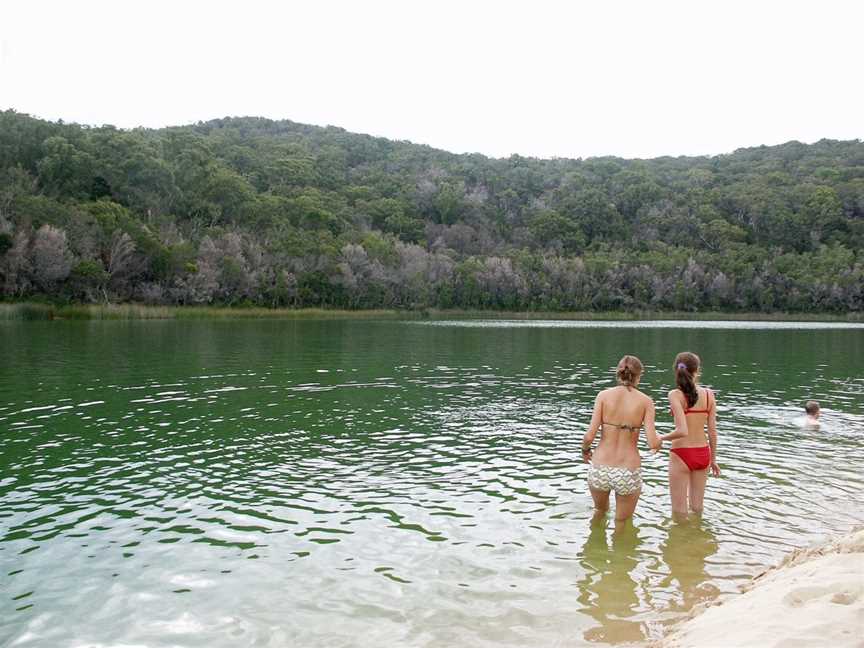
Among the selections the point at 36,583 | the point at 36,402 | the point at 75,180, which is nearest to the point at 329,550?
the point at 36,583

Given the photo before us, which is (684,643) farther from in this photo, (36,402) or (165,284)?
(165,284)

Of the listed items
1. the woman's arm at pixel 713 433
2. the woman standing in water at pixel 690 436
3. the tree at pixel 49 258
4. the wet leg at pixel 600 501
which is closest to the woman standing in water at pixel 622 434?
the wet leg at pixel 600 501

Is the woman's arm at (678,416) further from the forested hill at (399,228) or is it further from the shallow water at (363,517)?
the forested hill at (399,228)

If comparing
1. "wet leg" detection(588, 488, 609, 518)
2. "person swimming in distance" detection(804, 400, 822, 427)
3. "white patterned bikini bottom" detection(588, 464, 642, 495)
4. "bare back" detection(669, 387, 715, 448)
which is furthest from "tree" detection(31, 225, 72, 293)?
"bare back" detection(669, 387, 715, 448)

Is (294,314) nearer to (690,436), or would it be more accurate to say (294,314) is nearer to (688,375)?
(690,436)

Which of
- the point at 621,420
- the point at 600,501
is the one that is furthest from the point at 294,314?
the point at 621,420

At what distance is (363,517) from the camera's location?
1092cm

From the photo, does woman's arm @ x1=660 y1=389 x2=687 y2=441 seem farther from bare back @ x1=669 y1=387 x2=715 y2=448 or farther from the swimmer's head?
the swimmer's head

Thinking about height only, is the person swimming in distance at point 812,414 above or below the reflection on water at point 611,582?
above

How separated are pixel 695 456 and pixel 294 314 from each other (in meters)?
93.8

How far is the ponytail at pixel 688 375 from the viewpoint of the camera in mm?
9859

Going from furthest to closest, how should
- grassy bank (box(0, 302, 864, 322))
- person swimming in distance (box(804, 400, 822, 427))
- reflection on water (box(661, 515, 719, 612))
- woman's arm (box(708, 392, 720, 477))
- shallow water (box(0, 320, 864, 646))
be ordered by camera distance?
1. grassy bank (box(0, 302, 864, 322))
2. person swimming in distance (box(804, 400, 822, 427))
3. woman's arm (box(708, 392, 720, 477))
4. reflection on water (box(661, 515, 719, 612))
5. shallow water (box(0, 320, 864, 646))

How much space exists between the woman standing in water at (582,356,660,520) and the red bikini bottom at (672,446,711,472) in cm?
91

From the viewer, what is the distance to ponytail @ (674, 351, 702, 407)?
32.3 feet
